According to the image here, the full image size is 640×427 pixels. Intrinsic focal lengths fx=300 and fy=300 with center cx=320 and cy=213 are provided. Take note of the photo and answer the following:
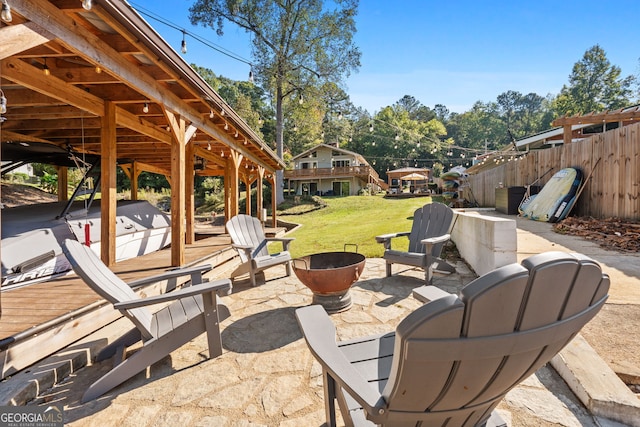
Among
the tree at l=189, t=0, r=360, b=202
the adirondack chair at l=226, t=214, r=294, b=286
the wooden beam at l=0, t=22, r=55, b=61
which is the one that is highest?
the tree at l=189, t=0, r=360, b=202

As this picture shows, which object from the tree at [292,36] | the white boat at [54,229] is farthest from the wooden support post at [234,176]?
the tree at [292,36]

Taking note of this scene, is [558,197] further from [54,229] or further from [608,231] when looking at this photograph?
[54,229]

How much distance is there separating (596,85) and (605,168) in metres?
36.3

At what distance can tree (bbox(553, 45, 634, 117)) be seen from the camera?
99.1 ft

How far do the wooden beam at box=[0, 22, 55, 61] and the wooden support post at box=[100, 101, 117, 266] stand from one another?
220 centimetres

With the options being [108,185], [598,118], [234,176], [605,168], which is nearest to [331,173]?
[234,176]

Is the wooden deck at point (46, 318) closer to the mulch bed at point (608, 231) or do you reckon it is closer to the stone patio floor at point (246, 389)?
the stone patio floor at point (246, 389)

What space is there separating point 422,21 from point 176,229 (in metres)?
11.5

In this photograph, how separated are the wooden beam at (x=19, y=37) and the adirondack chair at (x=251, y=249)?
2.75 metres

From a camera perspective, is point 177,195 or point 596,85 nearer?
point 177,195

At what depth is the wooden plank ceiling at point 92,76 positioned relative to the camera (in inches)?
86.7

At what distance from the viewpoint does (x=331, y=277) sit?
297 cm

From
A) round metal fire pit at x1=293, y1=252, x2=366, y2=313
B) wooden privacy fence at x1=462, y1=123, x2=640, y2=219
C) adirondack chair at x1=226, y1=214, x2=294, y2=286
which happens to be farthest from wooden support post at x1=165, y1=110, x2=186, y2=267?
wooden privacy fence at x1=462, y1=123, x2=640, y2=219

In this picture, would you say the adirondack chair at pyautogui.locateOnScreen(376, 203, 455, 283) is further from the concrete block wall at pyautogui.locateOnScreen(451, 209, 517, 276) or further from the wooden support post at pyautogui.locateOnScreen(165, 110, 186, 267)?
the wooden support post at pyautogui.locateOnScreen(165, 110, 186, 267)
